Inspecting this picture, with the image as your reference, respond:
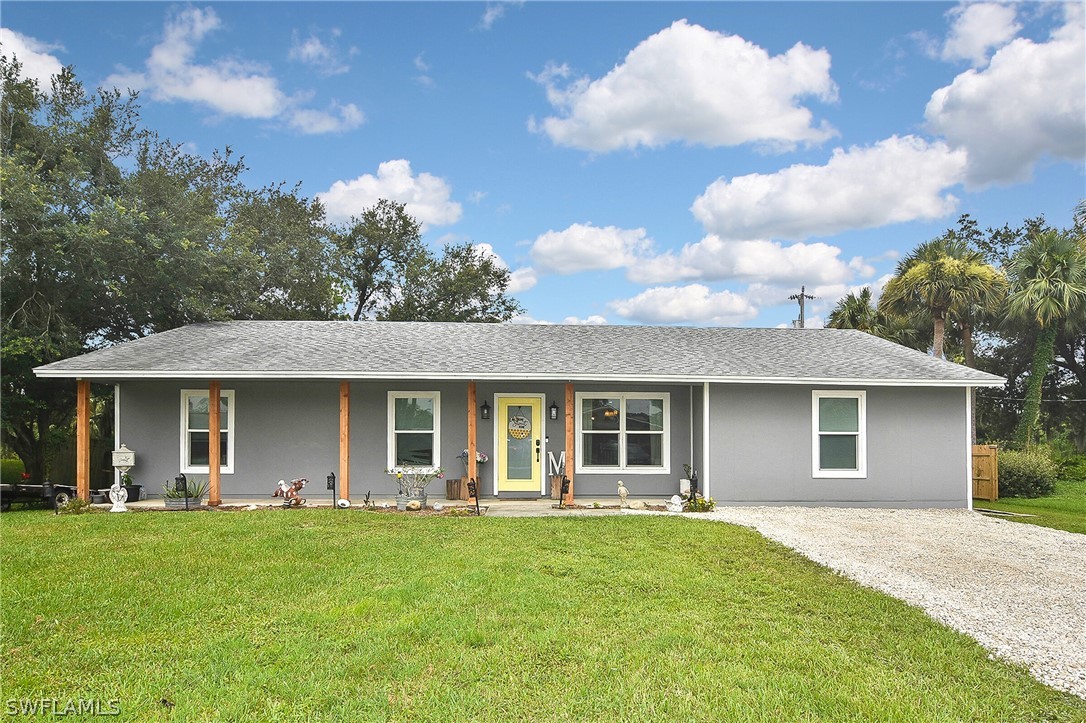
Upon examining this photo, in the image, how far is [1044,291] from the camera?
21.8 m

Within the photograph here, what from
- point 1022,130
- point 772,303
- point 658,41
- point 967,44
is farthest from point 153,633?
point 772,303

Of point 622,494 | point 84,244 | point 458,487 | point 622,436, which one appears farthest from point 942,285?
point 84,244

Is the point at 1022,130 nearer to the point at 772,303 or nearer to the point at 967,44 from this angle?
the point at 967,44

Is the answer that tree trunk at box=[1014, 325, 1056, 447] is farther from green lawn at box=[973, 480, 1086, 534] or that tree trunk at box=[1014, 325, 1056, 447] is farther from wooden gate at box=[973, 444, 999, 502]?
wooden gate at box=[973, 444, 999, 502]

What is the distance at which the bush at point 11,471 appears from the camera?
68.0ft

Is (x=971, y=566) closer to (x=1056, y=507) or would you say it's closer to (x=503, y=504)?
(x=503, y=504)

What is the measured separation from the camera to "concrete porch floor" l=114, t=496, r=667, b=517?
11.2 meters

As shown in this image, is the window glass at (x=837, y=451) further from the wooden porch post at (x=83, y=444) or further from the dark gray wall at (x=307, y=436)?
the wooden porch post at (x=83, y=444)

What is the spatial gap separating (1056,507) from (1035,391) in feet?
32.7

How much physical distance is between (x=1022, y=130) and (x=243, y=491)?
18.4 m

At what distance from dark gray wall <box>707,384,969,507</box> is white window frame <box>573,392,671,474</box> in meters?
1.16

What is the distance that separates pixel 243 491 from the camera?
12812mm

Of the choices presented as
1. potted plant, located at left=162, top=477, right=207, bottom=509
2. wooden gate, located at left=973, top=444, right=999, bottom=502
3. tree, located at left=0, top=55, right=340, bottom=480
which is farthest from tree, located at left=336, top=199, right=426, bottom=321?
wooden gate, located at left=973, top=444, right=999, bottom=502

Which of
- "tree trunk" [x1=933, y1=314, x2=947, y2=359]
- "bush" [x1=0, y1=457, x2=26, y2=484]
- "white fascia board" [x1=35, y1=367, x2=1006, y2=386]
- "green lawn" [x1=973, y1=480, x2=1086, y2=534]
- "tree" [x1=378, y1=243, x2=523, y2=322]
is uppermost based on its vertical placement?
"tree" [x1=378, y1=243, x2=523, y2=322]
